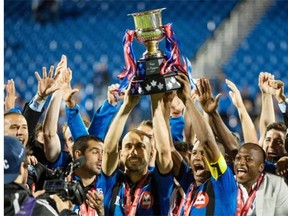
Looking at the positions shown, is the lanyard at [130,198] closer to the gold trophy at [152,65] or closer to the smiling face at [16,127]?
the gold trophy at [152,65]

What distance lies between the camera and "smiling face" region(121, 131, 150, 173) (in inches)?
161

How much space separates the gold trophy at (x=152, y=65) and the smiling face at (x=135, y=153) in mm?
295

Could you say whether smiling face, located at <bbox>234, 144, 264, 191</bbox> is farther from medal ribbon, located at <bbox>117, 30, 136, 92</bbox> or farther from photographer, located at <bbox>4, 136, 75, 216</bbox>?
photographer, located at <bbox>4, 136, 75, 216</bbox>

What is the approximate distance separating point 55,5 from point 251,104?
331 centimetres

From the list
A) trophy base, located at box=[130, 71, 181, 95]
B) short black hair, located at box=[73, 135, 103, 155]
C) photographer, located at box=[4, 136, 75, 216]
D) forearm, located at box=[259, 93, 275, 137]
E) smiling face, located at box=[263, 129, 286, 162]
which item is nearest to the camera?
photographer, located at box=[4, 136, 75, 216]

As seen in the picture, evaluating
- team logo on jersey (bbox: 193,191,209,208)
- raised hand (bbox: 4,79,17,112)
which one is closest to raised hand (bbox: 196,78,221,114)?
team logo on jersey (bbox: 193,191,209,208)

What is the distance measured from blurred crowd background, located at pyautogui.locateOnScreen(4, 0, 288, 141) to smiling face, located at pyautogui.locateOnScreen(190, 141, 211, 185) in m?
5.21

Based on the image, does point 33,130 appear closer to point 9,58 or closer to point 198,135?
point 198,135

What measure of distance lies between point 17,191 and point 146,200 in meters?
1.17

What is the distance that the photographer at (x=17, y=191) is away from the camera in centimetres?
296

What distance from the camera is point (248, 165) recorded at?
4.21m

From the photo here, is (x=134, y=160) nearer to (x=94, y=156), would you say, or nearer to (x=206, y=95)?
(x=94, y=156)

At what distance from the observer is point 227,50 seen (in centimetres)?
1003

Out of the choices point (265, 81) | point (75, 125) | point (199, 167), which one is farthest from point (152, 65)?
point (265, 81)
